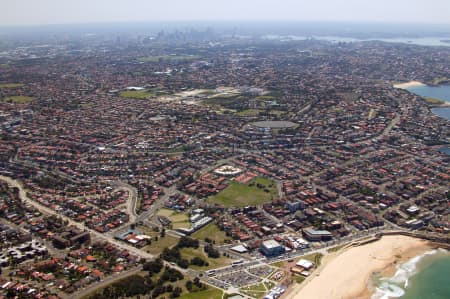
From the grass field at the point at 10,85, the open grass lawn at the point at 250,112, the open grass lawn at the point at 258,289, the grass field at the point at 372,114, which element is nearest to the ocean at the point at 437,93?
the grass field at the point at 372,114

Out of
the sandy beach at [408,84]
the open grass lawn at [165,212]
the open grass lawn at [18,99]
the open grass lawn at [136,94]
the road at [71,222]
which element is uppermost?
the sandy beach at [408,84]

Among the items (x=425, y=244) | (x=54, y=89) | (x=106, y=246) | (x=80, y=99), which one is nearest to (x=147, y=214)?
(x=106, y=246)

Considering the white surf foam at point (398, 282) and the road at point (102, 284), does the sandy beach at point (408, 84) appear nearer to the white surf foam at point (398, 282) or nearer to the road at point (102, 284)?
the white surf foam at point (398, 282)

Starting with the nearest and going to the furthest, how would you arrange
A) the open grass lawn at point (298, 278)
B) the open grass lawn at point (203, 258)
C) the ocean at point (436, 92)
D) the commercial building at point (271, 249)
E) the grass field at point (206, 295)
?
1. the grass field at point (206, 295)
2. the open grass lawn at point (298, 278)
3. the open grass lawn at point (203, 258)
4. the commercial building at point (271, 249)
5. the ocean at point (436, 92)

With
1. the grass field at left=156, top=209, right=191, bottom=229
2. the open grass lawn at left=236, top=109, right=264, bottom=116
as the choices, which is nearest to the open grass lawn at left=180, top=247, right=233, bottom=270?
the grass field at left=156, top=209, right=191, bottom=229

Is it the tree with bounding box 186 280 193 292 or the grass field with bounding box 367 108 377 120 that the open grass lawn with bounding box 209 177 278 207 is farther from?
the grass field with bounding box 367 108 377 120

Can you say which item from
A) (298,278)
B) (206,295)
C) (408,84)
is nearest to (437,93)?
(408,84)

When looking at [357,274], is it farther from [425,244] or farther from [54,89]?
[54,89]
